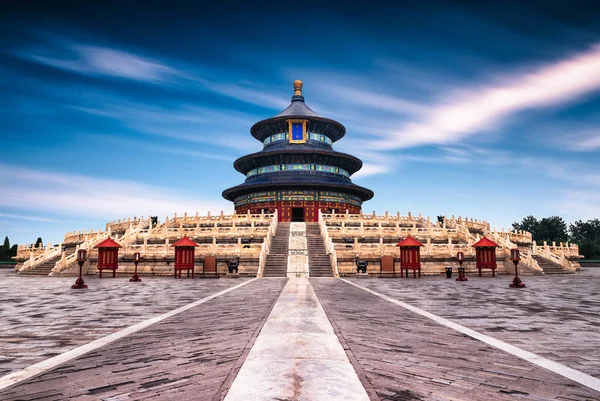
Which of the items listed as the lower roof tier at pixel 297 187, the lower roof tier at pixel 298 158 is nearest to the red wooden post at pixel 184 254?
the lower roof tier at pixel 297 187

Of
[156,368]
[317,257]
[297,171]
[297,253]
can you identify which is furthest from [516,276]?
[297,171]

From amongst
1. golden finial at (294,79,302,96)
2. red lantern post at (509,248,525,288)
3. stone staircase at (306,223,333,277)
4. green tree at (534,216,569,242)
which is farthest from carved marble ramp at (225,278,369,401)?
green tree at (534,216,569,242)

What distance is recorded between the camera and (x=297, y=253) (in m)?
26.6

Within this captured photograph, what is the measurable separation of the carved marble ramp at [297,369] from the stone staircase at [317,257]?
17.1 m

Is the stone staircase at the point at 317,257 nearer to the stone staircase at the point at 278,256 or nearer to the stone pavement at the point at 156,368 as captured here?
the stone staircase at the point at 278,256

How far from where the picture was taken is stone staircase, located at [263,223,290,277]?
78.1ft

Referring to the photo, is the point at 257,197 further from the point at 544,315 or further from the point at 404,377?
the point at 404,377

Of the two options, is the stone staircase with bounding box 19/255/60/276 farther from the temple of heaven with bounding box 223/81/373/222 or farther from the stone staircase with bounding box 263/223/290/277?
the temple of heaven with bounding box 223/81/373/222

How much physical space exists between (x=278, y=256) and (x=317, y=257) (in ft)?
8.42

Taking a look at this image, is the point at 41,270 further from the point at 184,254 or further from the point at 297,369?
the point at 297,369

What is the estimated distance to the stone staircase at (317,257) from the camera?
23766 millimetres

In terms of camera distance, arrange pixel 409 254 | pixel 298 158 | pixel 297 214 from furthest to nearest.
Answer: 1. pixel 298 158
2. pixel 297 214
3. pixel 409 254

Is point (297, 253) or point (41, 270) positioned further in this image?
point (41, 270)

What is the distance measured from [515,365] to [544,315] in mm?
5106
